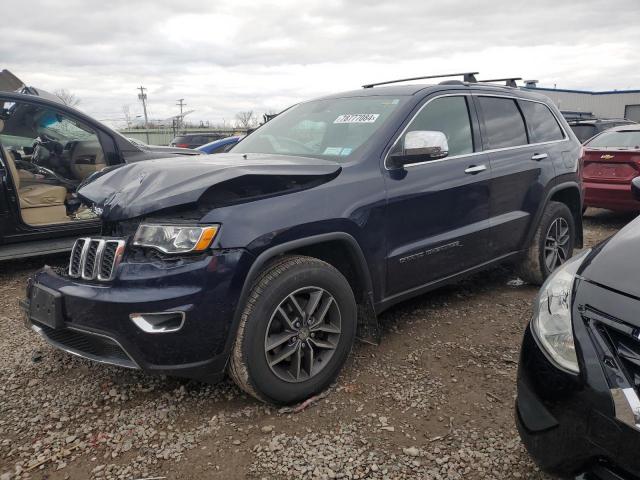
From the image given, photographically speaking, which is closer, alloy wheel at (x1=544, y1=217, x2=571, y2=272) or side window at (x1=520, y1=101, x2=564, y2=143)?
side window at (x1=520, y1=101, x2=564, y2=143)

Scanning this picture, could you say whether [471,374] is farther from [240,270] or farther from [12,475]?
[12,475]

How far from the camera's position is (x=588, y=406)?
5.25 feet

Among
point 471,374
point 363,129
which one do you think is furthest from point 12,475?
point 363,129

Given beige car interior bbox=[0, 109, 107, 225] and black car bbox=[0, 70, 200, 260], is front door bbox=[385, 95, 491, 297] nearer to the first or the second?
black car bbox=[0, 70, 200, 260]

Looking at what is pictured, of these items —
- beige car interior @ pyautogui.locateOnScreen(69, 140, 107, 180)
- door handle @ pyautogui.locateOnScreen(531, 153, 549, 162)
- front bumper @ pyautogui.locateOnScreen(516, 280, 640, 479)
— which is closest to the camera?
front bumper @ pyautogui.locateOnScreen(516, 280, 640, 479)

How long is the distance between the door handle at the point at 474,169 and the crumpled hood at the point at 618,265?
1.60 meters

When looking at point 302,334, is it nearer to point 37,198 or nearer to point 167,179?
point 167,179

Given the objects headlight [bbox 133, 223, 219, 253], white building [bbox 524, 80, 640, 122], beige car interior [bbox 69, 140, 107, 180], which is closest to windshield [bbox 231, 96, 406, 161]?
headlight [bbox 133, 223, 219, 253]

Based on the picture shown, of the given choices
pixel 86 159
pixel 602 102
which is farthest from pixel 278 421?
pixel 602 102

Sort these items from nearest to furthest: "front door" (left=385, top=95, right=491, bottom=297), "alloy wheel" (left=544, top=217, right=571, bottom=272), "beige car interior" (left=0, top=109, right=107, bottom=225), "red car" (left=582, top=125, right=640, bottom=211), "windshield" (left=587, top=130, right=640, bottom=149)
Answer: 1. "front door" (left=385, top=95, right=491, bottom=297)
2. "alloy wheel" (left=544, top=217, right=571, bottom=272)
3. "beige car interior" (left=0, top=109, right=107, bottom=225)
4. "red car" (left=582, top=125, right=640, bottom=211)
5. "windshield" (left=587, top=130, right=640, bottom=149)

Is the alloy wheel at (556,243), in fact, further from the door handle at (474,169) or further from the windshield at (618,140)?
the windshield at (618,140)

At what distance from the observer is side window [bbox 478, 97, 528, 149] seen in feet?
12.9

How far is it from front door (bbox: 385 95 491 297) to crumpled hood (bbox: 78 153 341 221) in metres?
0.56

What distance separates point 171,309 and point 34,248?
3232 millimetres
